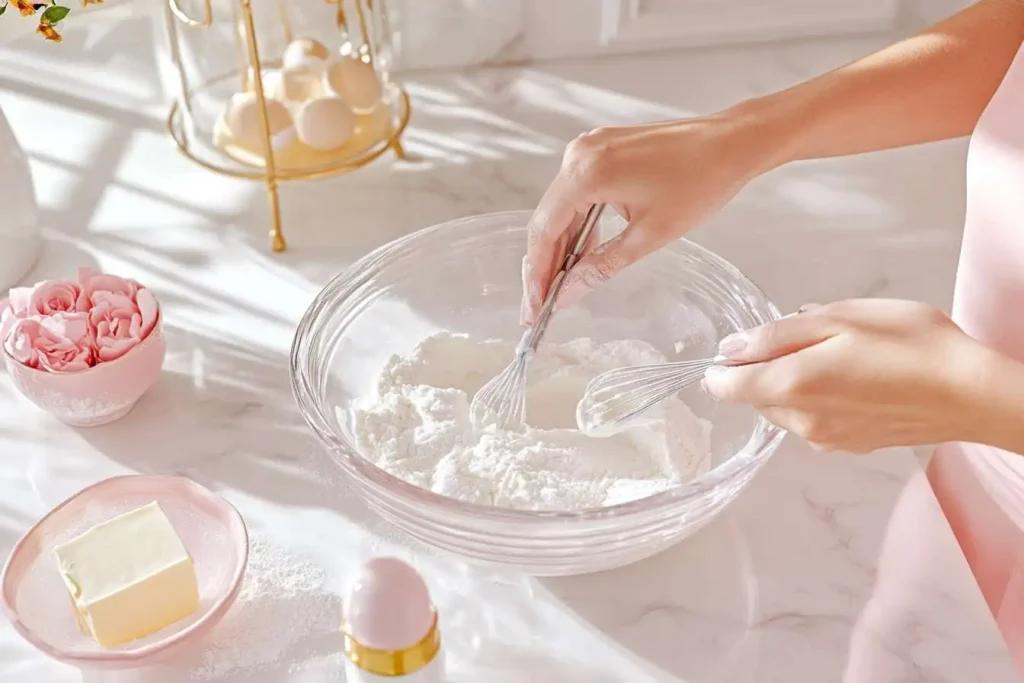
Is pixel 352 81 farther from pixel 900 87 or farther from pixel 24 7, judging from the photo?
pixel 900 87

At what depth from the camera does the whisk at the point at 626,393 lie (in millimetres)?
760

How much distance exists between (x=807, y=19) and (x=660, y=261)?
0.65 m

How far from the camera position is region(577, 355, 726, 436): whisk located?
2.49ft

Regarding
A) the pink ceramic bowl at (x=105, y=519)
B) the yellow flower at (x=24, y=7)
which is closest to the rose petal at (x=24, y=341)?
the pink ceramic bowl at (x=105, y=519)

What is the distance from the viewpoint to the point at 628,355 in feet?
→ 2.93

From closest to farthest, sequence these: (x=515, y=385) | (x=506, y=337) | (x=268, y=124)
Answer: (x=515, y=385) → (x=506, y=337) → (x=268, y=124)

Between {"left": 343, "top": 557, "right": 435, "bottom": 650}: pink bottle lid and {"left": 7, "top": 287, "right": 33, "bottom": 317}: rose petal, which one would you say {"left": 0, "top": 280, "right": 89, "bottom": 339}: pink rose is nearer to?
{"left": 7, "top": 287, "right": 33, "bottom": 317}: rose petal

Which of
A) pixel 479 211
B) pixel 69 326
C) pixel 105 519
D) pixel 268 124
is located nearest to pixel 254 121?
pixel 268 124

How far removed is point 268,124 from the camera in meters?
1.08

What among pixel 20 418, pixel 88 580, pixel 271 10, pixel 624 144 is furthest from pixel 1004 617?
pixel 271 10

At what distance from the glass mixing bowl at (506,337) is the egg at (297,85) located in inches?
12.2

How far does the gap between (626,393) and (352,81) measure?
0.51 m

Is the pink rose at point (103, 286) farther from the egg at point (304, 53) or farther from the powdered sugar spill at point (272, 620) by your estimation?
the egg at point (304, 53)

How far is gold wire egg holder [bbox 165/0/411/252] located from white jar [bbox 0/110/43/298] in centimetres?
15
